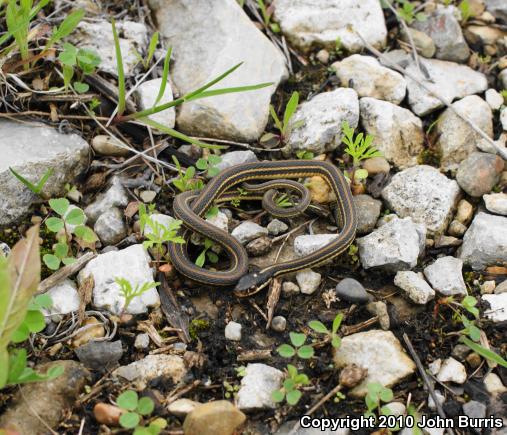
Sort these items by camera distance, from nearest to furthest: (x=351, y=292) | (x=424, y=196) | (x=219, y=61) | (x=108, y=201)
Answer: (x=351, y=292)
(x=108, y=201)
(x=424, y=196)
(x=219, y=61)

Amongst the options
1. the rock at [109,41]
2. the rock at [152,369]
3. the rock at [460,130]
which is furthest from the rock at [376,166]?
the rock at [152,369]

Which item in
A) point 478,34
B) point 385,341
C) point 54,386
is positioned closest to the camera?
point 54,386

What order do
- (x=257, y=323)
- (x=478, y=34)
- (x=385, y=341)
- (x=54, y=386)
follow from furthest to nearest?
(x=478, y=34)
(x=257, y=323)
(x=385, y=341)
(x=54, y=386)

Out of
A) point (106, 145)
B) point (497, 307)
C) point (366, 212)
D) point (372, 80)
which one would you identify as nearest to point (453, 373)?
point (497, 307)

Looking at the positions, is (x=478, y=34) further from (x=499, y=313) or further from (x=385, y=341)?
(x=385, y=341)

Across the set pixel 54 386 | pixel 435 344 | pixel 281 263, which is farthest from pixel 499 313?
pixel 54 386

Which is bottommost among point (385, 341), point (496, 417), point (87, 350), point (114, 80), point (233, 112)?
point (496, 417)

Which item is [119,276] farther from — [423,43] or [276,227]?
[423,43]
